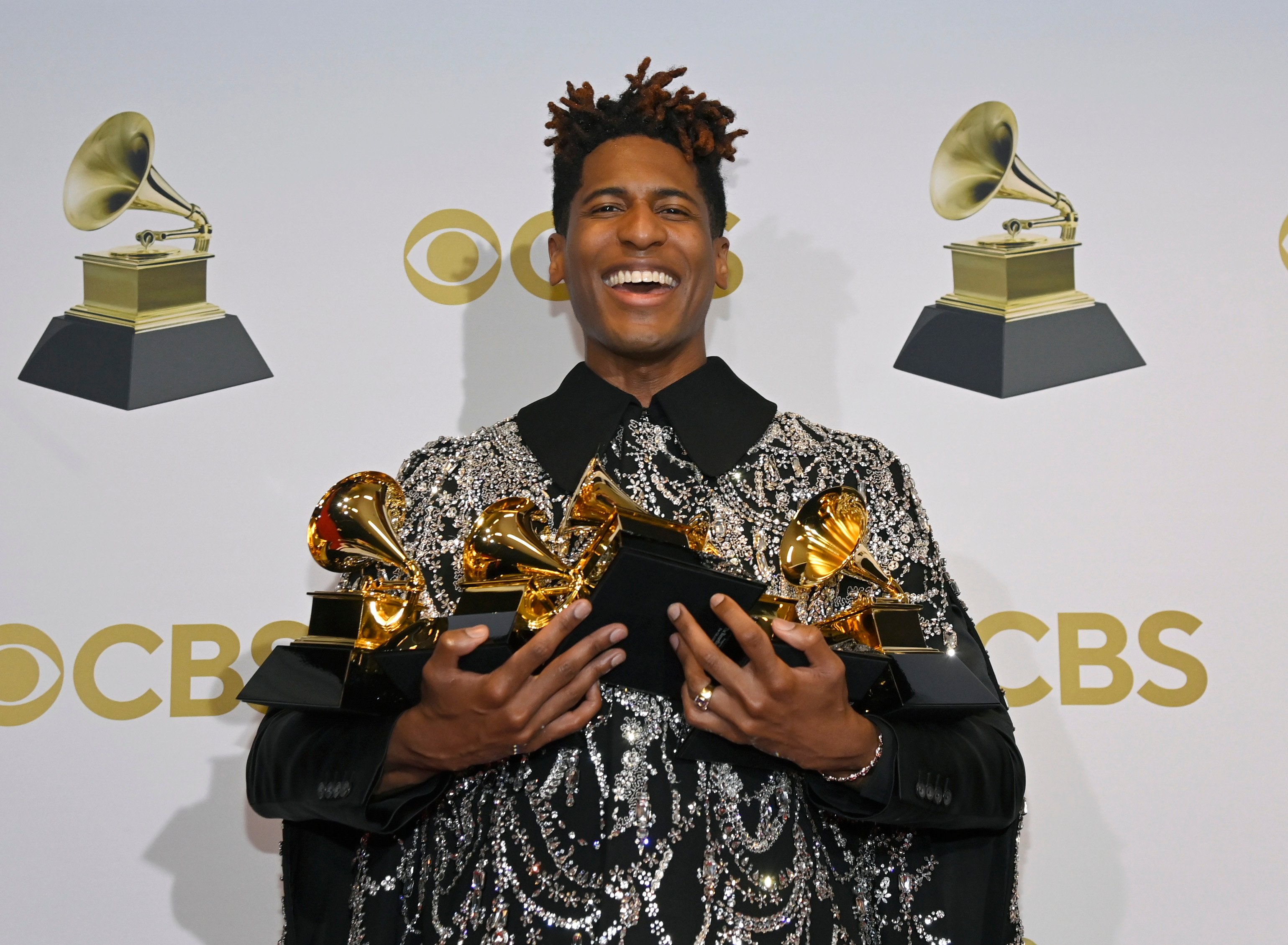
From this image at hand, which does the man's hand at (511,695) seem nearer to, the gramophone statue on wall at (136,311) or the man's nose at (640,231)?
the man's nose at (640,231)

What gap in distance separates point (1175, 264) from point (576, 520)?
3.89ft

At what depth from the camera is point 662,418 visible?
1447 mm

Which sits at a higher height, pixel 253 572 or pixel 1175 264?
pixel 1175 264

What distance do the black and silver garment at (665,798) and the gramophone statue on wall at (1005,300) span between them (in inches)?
17.5

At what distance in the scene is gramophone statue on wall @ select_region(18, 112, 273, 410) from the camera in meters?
1.82

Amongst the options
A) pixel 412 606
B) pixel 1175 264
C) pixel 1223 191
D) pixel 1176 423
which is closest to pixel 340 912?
pixel 412 606

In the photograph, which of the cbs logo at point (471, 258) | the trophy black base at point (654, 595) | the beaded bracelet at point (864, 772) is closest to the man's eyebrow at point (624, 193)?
the cbs logo at point (471, 258)

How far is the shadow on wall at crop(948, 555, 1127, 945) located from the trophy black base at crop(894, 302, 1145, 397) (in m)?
0.50

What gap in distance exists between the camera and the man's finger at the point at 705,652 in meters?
1.05

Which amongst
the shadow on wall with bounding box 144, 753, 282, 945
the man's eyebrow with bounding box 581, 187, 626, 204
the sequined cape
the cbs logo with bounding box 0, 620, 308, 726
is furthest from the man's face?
the shadow on wall with bounding box 144, 753, 282, 945

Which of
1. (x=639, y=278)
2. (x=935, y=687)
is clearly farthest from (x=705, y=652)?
(x=639, y=278)

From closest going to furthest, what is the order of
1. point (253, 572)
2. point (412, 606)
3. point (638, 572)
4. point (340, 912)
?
point (638, 572)
point (412, 606)
point (340, 912)
point (253, 572)

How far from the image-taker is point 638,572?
103 centimetres

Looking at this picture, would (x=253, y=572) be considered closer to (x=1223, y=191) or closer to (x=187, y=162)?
(x=187, y=162)
